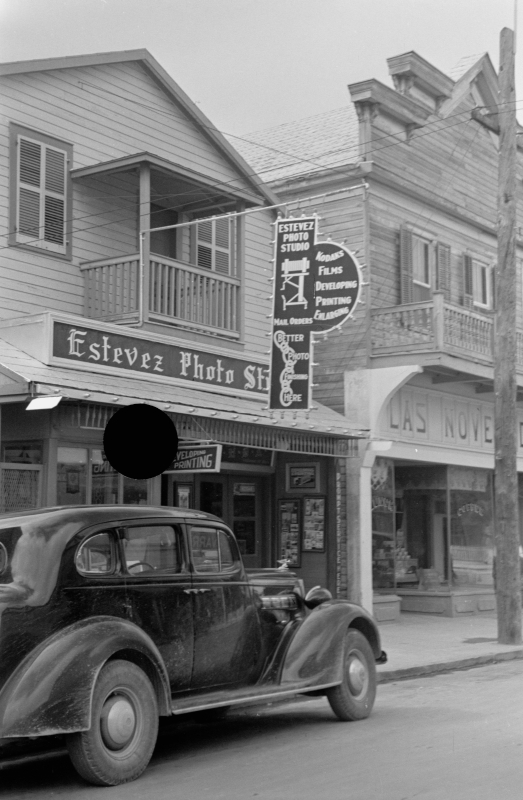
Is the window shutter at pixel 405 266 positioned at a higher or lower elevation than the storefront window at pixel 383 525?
higher

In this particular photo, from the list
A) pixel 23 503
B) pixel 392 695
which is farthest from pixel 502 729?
pixel 23 503

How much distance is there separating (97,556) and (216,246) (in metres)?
10.3

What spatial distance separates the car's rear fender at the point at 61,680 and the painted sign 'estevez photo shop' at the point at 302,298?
7873 mm

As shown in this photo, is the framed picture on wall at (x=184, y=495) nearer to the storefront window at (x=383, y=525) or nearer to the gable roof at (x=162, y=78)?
the storefront window at (x=383, y=525)

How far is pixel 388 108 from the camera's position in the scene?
61.3 ft

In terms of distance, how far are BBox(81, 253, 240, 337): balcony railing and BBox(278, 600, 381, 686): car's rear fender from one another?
20.5 ft

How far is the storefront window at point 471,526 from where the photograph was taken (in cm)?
1953

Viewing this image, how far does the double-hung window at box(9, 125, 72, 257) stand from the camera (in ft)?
45.4

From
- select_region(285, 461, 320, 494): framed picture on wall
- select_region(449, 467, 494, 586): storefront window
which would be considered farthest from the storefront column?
select_region(449, 467, 494, 586): storefront window

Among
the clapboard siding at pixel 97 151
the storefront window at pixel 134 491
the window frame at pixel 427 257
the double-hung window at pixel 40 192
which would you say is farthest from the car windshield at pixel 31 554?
the window frame at pixel 427 257

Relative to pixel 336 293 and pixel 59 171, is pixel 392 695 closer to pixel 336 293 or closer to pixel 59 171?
pixel 336 293

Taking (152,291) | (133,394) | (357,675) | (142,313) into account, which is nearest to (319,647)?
(357,675)

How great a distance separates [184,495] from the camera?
1596 centimetres

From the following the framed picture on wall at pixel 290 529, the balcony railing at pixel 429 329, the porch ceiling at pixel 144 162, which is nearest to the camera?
the porch ceiling at pixel 144 162
